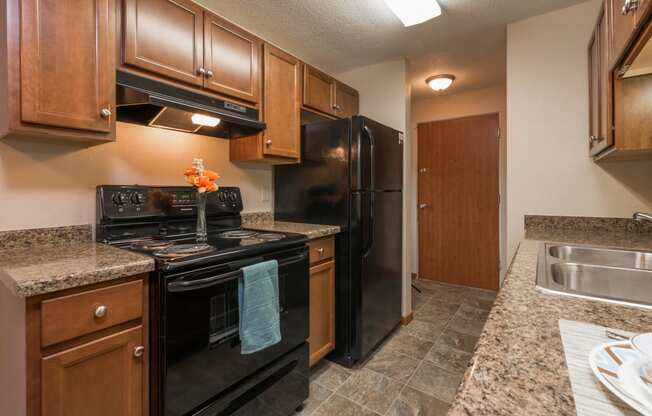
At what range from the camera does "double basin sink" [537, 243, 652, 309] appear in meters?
1.04

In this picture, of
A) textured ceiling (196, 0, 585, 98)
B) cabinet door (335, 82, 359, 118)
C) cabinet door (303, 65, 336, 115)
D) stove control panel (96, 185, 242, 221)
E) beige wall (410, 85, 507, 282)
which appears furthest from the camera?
beige wall (410, 85, 507, 282)

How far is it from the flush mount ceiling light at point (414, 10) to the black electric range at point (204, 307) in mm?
1497

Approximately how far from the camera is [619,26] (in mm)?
1162

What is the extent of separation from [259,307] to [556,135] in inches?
85.0

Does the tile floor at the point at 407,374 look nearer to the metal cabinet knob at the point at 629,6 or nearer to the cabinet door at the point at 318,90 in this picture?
the metal cabinet knob at the point at 629,6

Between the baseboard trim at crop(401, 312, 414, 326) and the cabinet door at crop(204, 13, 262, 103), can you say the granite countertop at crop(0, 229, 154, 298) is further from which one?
the baseboard trim at crop(401, 312, 414, 326)

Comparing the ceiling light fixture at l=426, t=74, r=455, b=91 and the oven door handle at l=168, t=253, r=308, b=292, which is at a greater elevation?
the ceiling light fixture at l=426, t=74, r=455, b=91

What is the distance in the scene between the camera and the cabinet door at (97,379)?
926 mm

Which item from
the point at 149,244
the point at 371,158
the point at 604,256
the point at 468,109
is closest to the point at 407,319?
the point at 371,158

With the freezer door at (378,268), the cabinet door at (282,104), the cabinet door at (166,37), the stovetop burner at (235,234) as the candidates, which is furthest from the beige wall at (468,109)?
the cabinet door at (166,37)

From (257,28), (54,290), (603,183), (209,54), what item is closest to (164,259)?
(54,290)

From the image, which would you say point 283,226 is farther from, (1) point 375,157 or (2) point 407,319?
(2) point 407,319

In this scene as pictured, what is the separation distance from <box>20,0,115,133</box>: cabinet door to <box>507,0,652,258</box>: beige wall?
2.43 m

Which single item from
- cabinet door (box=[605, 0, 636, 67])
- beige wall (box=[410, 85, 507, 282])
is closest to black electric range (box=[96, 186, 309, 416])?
cabinet door (box=[605, 0, 636, 67])
